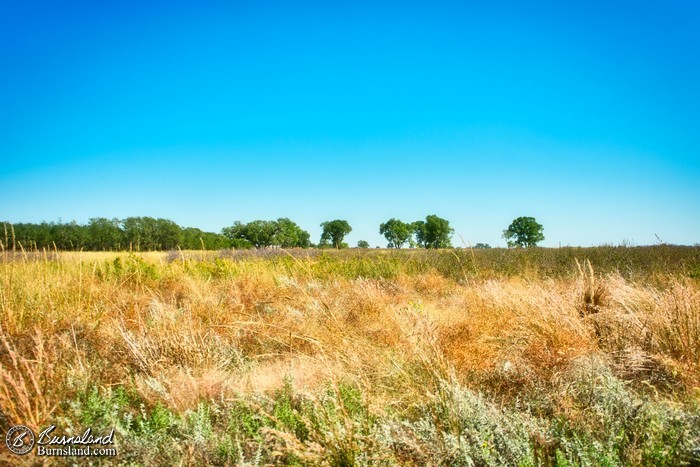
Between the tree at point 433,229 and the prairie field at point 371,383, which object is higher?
the tree at point 433,229

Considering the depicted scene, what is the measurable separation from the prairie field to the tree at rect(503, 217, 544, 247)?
3377 inches

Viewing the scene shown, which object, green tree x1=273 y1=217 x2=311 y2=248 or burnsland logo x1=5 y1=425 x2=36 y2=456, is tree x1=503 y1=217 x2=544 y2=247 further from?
Result: burnsland logo x1=5 y1=425 x2=36 y2=456

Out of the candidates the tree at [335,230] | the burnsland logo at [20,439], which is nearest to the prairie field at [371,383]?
the burnsland logo at [20,439]

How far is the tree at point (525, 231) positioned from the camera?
3255 inches

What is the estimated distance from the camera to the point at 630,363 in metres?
2.71

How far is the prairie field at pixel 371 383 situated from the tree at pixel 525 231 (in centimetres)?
8577

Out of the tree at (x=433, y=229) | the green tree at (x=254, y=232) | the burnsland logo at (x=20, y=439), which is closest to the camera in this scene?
the burnsland logo at (x=20, y=439)

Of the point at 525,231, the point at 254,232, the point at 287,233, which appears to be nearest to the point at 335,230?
the point at 287,233

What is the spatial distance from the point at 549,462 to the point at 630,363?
Answer: 1633mm

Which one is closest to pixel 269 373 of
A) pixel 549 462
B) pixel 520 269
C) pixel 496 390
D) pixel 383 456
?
pixel 383 456

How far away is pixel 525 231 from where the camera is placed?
8400 cm

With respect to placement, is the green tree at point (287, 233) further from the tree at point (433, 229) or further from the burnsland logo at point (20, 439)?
the burnsland logo at point (20, 439)

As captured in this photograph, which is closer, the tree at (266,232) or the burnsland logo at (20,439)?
the burnsland logo at (20,439)

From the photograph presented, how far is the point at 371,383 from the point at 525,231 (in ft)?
300
